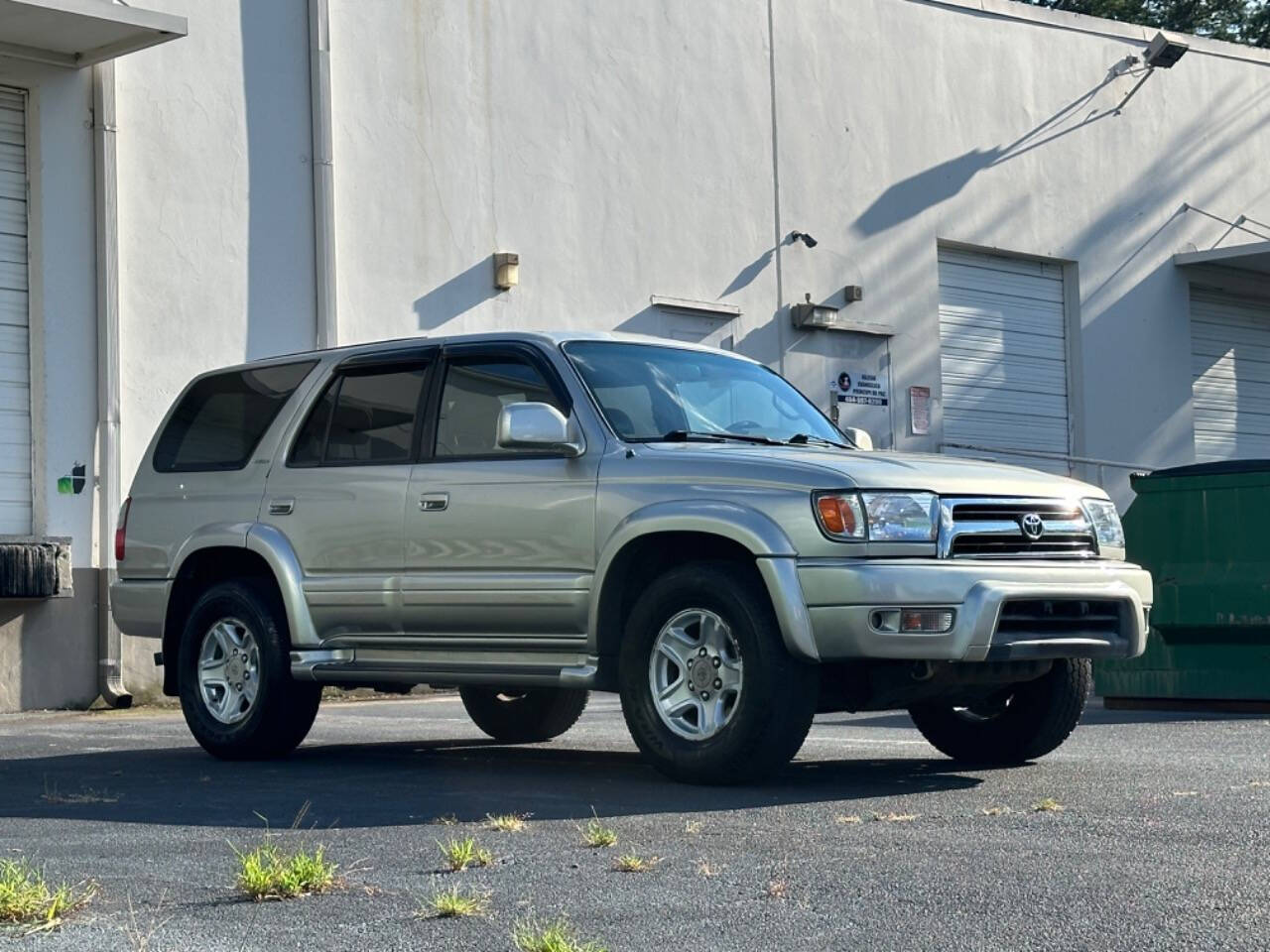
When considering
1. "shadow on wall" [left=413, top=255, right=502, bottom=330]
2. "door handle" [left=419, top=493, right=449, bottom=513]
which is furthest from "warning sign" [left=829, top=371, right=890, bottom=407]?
"door handle" [left=419, top=493, right=449, bottom=513]

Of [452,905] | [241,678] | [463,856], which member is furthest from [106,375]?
[452,905]

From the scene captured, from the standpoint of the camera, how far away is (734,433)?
838cm

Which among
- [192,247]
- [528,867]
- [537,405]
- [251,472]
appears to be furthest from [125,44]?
[528,867]

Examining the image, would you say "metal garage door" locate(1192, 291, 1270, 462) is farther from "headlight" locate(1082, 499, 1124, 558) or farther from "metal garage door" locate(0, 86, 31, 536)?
"headlight" locate(1082, 499, 1124, 558)

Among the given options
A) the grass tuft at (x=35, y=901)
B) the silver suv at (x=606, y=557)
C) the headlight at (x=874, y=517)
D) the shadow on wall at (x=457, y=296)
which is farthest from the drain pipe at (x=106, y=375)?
the grass tuft at (x=35, y=901)

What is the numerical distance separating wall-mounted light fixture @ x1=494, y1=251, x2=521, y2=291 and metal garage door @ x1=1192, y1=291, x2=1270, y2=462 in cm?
1055

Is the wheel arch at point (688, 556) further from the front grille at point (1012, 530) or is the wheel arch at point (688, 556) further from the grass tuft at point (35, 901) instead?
the grass tuft at point (35, 901)

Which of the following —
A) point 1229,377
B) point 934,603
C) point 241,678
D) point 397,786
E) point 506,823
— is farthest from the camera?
point 1229,377

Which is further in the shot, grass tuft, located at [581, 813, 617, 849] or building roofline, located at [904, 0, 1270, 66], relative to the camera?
building roofline, located at [904, 0, 1270, 66]

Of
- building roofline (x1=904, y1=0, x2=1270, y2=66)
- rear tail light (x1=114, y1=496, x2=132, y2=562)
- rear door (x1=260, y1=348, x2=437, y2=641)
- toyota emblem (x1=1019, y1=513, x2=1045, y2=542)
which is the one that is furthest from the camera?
building roofline (x1=904, y1=0, x2=1270, y2=66)

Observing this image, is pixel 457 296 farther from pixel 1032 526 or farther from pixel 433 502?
pixel 1032 526

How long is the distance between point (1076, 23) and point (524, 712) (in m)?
16.1

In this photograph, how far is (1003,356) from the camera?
897 inches

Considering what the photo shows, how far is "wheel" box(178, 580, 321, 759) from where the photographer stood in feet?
29.5
